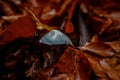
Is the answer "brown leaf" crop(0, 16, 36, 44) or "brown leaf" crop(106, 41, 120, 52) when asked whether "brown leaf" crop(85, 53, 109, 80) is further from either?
"brown leaf" crop(0, 16, 36, 44)

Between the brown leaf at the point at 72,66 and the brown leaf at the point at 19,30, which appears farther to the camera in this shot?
the brown leaf at the point at 19,30

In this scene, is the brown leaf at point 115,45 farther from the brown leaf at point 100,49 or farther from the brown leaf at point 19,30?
the brown leaf at point 19,30

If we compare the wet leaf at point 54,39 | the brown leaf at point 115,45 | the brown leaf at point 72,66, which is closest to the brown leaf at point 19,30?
the wet leaf at point 54,39

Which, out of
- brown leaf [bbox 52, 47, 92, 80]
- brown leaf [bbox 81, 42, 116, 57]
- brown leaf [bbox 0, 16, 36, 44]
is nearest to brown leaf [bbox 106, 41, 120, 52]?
brown leaf [bbox 81, 42, 116, 57]

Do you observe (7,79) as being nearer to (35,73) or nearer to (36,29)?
(35,73)

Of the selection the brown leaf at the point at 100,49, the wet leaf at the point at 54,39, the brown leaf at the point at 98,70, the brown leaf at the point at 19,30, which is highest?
the brown leaf at the point at 19,30

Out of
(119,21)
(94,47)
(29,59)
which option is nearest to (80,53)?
(94,47)
